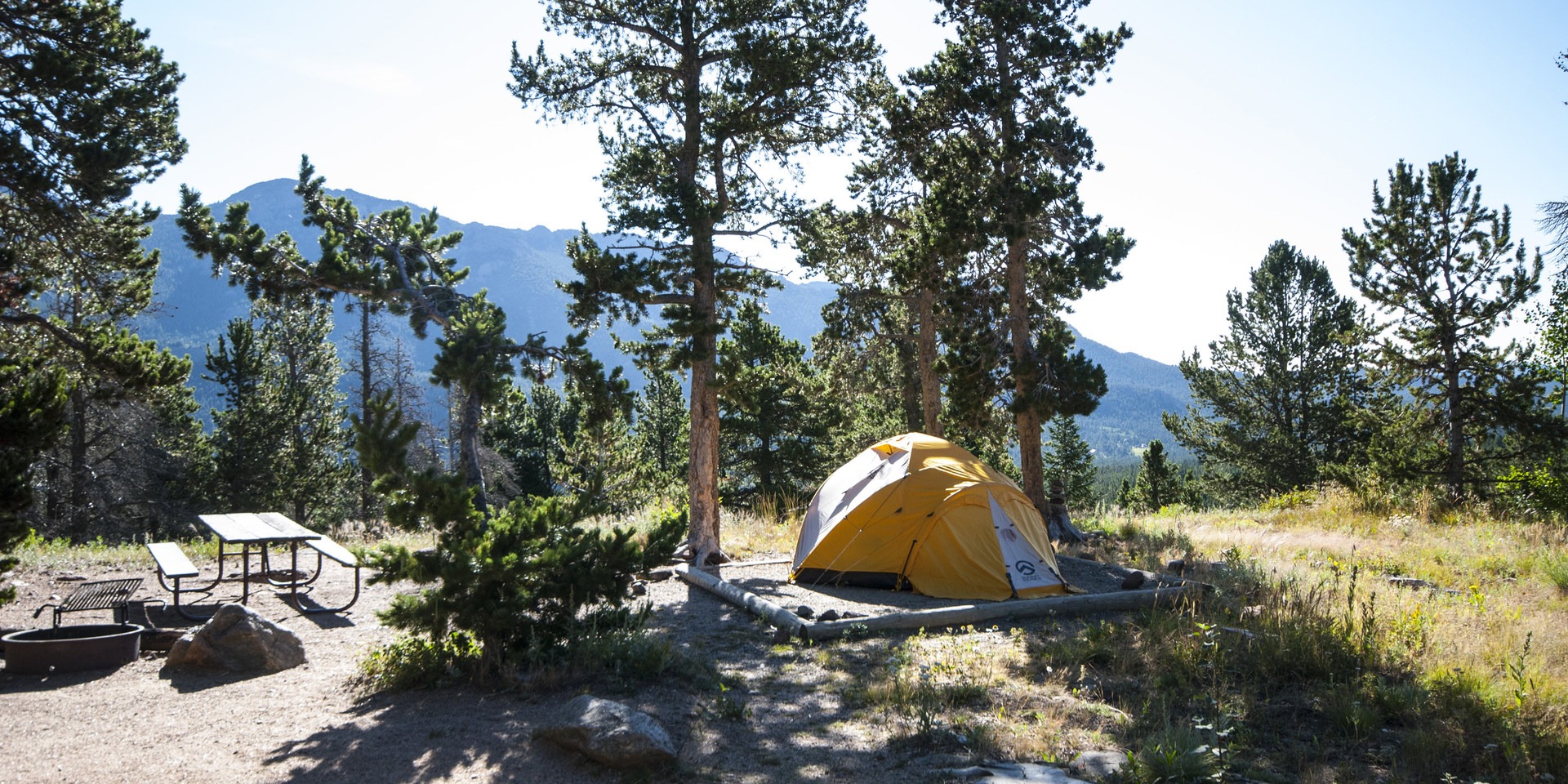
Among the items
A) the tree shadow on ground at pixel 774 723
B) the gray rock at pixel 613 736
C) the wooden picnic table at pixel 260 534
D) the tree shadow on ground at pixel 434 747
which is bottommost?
the tree shadow on ground at pixel 774 723

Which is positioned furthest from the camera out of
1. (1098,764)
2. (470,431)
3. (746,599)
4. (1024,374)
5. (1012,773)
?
(1024,374)

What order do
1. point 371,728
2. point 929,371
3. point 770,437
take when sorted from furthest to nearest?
point 770,437 < point 929,371 < point 371,728

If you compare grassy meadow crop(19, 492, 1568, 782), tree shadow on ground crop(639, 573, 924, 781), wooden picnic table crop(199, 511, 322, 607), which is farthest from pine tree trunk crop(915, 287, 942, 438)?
wooden picnic table crop(199, 511, 322, 607)

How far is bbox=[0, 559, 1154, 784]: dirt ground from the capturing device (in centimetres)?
540

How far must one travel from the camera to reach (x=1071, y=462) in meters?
48.9

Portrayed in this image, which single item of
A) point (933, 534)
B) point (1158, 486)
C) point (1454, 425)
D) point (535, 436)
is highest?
point (535, 436)

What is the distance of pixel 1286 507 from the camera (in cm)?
1939

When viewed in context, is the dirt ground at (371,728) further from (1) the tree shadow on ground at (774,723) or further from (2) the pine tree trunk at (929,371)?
(2) the pine tree trunk at (929,371)

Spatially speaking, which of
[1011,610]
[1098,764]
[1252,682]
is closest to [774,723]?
[1098,764]

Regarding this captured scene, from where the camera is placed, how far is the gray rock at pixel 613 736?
5.34 metres

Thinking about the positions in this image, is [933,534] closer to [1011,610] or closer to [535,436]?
[1011,610]

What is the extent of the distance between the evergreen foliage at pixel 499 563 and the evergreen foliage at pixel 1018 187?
9.93 metres

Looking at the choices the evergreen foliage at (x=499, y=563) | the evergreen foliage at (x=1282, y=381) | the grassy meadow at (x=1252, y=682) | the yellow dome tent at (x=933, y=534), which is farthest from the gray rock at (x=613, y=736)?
the evergreen foliage at (x=1282, y=381)

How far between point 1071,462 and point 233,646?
45.7 m
